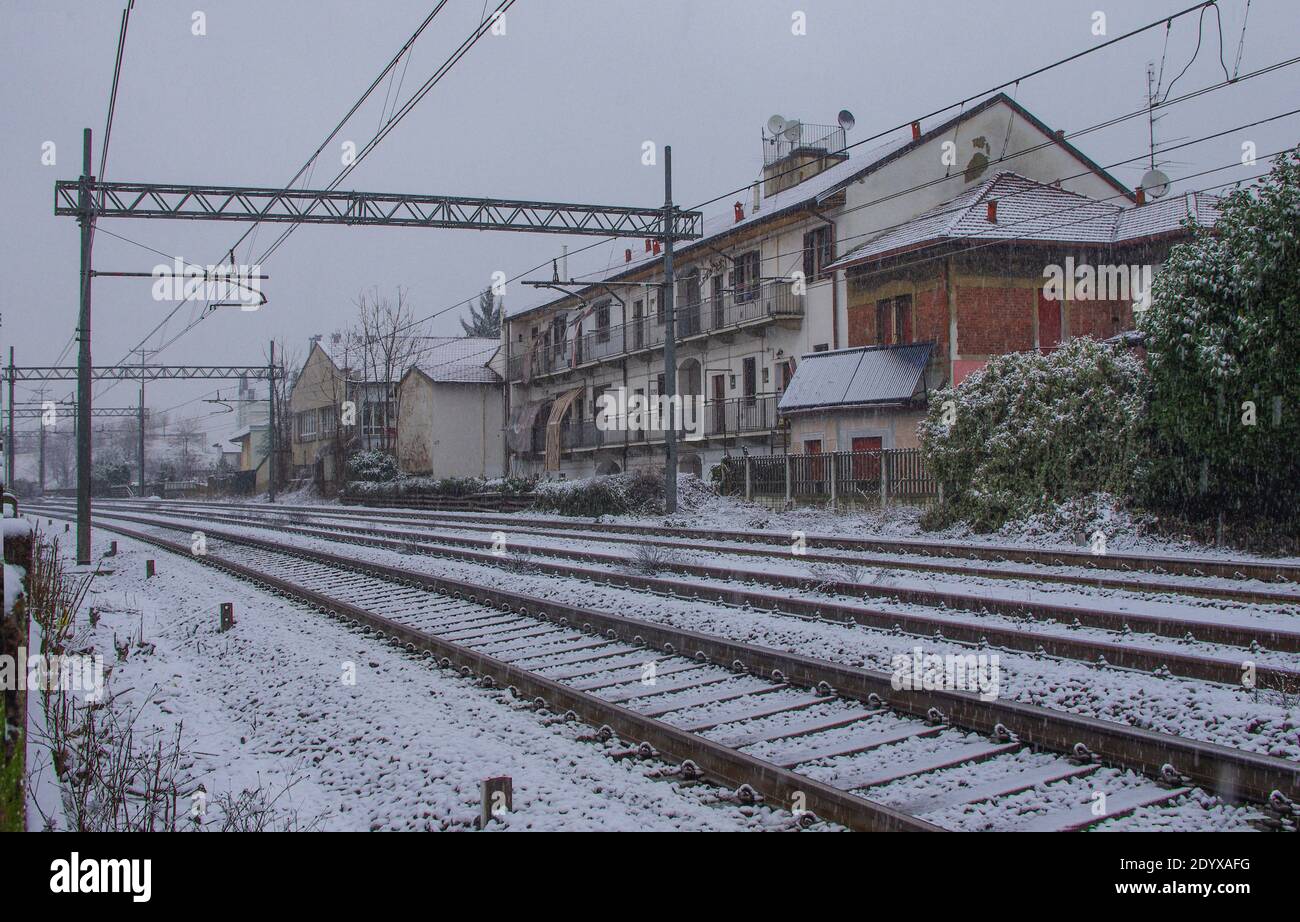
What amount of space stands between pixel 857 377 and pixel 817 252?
6.04m

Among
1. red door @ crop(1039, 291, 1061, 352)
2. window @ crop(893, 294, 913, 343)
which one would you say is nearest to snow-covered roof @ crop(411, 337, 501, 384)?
window @ crop(893, 294, 913, 343)

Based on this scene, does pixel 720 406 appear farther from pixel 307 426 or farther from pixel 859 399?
pixel 307 426

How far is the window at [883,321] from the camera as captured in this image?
30750mm

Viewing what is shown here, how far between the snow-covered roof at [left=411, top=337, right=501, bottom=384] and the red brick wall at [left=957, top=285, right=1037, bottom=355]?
32441 mm

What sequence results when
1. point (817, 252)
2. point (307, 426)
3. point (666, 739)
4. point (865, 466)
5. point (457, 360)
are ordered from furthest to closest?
point (307, 426) → point (457, 360) → point (817, 252) → point (865, 466) → point (666, 739)

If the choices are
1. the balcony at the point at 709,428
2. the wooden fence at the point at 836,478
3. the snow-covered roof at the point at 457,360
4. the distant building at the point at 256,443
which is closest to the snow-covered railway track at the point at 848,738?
the wooden fence at the point at 836,478

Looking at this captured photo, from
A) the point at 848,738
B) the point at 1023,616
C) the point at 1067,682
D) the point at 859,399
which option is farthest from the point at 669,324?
the point at 848,738

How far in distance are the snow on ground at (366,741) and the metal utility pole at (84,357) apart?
903cm

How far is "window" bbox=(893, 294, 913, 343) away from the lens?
30.1 metres

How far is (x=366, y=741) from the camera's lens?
6.54 metres

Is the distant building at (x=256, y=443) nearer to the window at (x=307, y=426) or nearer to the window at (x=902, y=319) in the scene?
the window at (x=307, y=426)

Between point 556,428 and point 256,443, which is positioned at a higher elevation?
point 256,443
